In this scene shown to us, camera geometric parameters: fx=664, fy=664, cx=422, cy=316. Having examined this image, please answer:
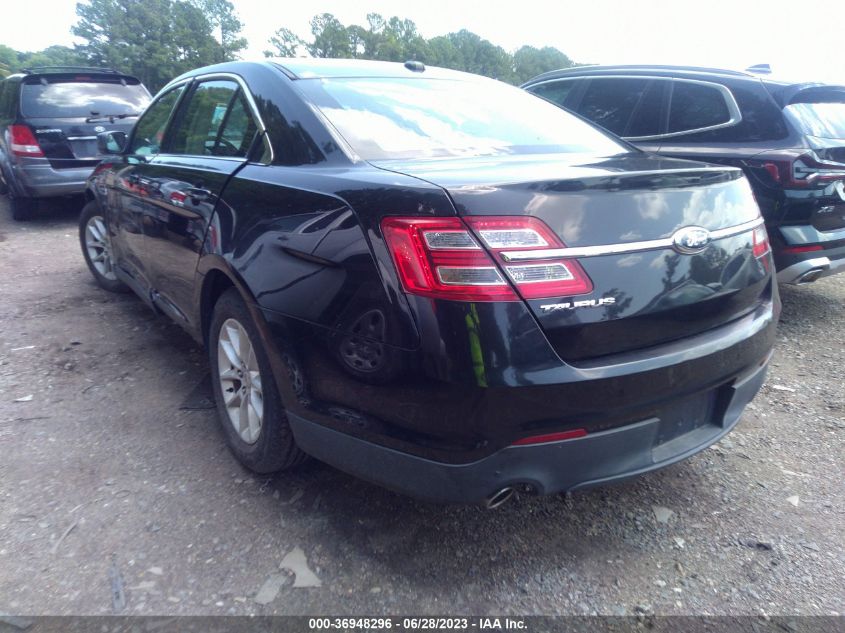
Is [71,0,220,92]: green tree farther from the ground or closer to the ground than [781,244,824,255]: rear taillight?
closer to the ground

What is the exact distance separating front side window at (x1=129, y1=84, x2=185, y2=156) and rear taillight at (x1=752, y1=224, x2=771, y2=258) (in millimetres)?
2965

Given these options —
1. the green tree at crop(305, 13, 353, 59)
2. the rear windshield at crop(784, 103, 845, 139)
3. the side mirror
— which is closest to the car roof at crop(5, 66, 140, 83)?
the side mirror

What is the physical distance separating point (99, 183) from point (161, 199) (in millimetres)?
1608

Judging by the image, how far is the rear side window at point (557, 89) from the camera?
5965 millimetres

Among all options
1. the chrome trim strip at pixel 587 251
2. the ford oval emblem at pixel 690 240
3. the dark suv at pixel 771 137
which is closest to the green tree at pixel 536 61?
the dark suv at pixel 771 137

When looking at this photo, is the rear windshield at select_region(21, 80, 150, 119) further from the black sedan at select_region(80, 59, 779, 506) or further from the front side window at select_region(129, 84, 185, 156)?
the black sedan at select_region(80, 59, 779, 506)

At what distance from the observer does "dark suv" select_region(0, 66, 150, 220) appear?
7359 mm

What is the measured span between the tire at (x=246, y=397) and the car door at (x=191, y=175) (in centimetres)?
34

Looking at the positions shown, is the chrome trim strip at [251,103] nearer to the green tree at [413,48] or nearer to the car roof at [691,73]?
the car roof at [691,73]

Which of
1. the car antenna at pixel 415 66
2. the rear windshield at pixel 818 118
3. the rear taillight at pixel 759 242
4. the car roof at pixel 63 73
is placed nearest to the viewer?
the rear taillight at pixel 759 242

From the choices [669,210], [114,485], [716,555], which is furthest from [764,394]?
[114,485]

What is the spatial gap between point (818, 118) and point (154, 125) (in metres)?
4.19

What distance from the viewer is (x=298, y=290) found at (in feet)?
6.88

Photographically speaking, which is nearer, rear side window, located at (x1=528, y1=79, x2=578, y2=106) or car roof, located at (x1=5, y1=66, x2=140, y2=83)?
rear side window, located at (x1=528, y1=79, x2=578, y2=106)
